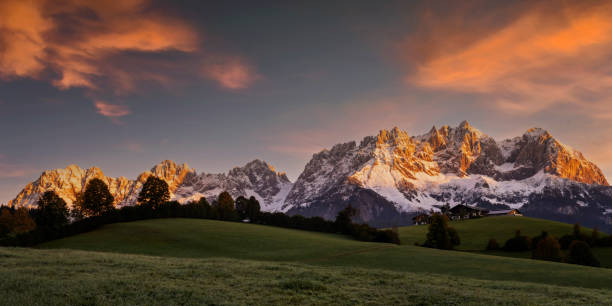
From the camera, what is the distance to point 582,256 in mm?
60938

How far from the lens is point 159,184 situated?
110 m

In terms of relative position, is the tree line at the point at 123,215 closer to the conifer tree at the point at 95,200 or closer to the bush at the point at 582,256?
the conifer tree at the point at 95,200

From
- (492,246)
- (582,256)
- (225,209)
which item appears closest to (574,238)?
(492,246)

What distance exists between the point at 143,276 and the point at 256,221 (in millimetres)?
106869

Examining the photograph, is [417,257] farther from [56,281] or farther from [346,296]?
[56,281]

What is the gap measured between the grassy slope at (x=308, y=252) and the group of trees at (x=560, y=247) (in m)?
17.5

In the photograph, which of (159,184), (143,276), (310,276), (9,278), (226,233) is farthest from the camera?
(159,184)

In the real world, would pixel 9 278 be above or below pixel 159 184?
below

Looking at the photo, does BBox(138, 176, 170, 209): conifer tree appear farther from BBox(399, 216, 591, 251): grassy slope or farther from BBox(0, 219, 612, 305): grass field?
BBox(0, 219, 612, 305): grass field

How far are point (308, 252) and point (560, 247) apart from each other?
55430mm

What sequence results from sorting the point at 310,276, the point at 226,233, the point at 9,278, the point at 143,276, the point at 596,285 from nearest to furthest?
the point at 9,278 < the point at 143,276 < the point at 310,276 < the point at 596,285 < the point at 226,233

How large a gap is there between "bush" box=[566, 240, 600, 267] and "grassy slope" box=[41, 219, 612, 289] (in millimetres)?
16861

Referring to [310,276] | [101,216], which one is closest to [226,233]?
[101,216]

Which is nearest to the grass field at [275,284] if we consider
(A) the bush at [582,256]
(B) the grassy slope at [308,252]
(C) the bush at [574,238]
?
(B) the grassy slope at [308,252]
